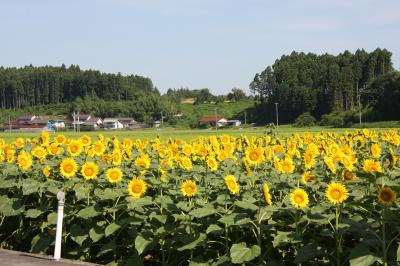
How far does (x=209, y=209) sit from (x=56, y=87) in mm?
156833

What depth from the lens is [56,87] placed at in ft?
509

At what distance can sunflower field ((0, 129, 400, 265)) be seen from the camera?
144 inches

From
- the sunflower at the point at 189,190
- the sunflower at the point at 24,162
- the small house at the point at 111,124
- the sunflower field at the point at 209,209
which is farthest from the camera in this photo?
the small house at the point at 111,124

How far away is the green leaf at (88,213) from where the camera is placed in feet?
15.3

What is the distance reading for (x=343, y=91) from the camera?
335 feet

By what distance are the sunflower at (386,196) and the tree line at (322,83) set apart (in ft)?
296

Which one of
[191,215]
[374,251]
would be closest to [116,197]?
[191,215]

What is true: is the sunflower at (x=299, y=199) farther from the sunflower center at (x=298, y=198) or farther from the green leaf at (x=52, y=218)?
the green leaf at (x=52, y=218)

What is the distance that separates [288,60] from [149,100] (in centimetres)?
3488

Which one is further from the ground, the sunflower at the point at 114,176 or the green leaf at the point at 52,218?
the sunflower at the point at 114,176

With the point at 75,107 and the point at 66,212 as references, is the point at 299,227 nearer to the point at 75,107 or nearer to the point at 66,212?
the point at 66,212

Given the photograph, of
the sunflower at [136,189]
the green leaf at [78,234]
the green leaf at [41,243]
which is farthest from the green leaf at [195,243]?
the green leaf at [41,243]

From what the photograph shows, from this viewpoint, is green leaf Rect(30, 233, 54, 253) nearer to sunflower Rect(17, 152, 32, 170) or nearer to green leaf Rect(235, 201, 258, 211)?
sunflower Rect(17, 152, 32, 170)

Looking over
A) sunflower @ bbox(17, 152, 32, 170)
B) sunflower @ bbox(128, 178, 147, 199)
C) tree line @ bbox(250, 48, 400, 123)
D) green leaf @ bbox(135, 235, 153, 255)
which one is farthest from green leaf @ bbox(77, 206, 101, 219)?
tree line @ bbox(250, 48, 400, 123)
